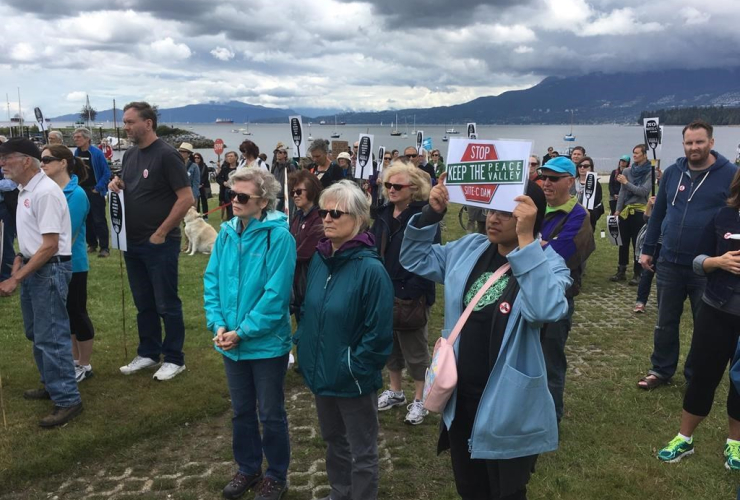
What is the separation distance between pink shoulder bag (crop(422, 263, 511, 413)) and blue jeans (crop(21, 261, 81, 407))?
3.60 meters

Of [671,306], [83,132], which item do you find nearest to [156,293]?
[671,306]

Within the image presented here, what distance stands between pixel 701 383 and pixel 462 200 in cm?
Result: 278

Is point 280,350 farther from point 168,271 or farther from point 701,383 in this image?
point 701,383

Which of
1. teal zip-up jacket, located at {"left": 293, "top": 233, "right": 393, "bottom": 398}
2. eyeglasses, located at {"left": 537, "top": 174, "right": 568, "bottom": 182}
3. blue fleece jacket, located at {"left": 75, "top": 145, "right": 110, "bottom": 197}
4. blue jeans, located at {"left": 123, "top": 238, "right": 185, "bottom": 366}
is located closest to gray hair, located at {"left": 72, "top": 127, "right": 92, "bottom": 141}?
blue fleece jacket, located at {"left": 75, "top": 145, "right": 110, "bottom": 197}

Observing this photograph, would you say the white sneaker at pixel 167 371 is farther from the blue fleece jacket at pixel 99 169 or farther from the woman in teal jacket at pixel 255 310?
the blue fleece jacket at pixel 99 169

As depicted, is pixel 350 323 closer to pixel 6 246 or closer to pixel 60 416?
pixel 60 416

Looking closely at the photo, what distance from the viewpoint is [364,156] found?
40.0ft

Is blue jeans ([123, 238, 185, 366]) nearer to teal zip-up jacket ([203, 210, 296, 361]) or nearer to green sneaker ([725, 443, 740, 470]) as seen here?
teal zip-up jacket ([203, 210, 296, 361])

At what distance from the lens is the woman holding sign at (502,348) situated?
7.52 ft

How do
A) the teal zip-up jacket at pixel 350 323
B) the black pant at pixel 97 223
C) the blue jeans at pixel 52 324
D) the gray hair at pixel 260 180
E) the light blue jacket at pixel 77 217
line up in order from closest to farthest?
1. the teal zip-up jacket at pixel 350 323
2. the gray hair at pixel 260 180
3. the blue jeans at pixel 52 324
4. the light blue jacket at pixel 77 217
5. the black pant at pixel 97 223

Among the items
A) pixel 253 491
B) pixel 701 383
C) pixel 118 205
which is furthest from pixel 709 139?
pixel 118 205

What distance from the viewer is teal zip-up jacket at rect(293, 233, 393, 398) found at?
3170 millimetres

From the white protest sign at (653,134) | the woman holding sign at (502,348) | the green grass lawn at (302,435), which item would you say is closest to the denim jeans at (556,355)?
the green grass lawn at (302,435)

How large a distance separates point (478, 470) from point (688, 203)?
3569 millimetres
